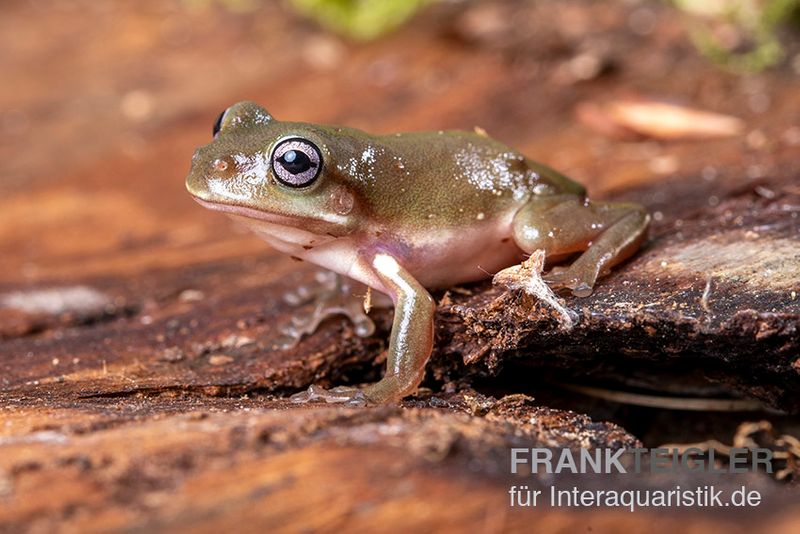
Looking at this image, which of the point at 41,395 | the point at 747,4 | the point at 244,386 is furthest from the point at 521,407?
the point at 747,4

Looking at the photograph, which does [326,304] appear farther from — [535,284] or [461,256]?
[535,284]

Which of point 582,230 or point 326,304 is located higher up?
point 582,230

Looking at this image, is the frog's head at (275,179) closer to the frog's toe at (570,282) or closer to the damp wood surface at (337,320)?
the damp wood surface at (337,320)

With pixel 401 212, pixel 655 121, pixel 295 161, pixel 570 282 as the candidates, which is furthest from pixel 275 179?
pixel 655 121

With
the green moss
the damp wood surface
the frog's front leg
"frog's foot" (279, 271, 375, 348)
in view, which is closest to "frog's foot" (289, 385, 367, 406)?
the frog's front leg

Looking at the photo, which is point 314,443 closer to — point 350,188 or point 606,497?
point 606,497

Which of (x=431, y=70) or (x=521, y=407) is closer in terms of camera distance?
(x=521, y=407)

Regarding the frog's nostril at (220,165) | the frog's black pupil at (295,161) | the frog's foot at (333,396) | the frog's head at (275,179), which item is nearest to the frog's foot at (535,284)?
the frog's foot at (333,396)
